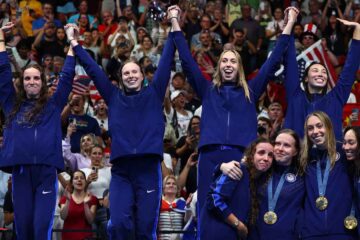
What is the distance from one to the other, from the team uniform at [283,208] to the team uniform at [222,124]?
2.43 ft

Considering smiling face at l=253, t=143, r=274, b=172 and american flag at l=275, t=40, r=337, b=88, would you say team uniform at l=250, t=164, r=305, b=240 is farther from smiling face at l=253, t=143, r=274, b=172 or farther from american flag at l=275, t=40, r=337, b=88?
american flag at l=275, t=40, r=337, b=88

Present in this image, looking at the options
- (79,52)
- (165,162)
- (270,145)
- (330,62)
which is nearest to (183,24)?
(330,62)

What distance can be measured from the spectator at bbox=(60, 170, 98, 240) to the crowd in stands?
12mm

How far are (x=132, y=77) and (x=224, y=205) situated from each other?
1.78 metres

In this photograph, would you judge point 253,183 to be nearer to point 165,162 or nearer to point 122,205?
point 122,205

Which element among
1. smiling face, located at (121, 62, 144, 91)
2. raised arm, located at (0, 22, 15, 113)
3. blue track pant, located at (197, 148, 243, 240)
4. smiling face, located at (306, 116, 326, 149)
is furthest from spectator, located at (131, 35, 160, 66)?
smiling face, located at (306, 116, 326, 149)

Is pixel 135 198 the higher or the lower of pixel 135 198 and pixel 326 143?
the lower

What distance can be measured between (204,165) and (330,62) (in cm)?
796

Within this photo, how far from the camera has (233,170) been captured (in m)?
9.09

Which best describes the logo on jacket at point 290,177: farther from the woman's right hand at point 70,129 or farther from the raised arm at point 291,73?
the woman's right hand at point 70,129

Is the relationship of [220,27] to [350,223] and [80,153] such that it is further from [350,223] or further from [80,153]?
[350,223]

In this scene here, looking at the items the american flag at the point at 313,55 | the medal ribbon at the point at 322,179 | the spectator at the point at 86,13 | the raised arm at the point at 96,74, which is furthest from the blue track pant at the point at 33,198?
the spectator at the point at 86,13

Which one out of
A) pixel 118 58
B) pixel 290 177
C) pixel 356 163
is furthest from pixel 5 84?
pixel 118 58

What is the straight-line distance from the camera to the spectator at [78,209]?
12641mm
